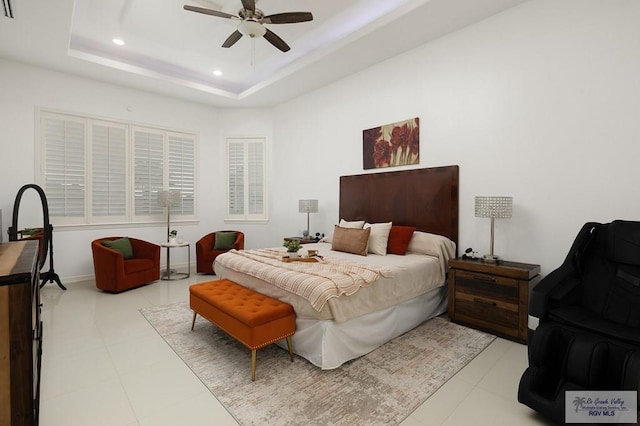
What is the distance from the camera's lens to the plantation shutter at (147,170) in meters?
5.64

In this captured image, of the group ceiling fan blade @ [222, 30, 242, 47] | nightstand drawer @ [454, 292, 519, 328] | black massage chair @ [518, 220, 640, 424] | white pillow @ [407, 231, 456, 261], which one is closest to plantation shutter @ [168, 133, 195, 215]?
ceiling fan blade @ [222, 30, 242, 47]

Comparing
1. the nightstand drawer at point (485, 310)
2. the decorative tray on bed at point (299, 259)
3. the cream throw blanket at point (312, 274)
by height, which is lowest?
the nightstand drawer at point (485, 310)

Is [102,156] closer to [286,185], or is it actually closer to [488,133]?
[286,185]

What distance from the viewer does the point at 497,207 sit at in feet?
10.3

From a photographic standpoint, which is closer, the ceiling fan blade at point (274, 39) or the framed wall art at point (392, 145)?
the ceiling fan blade at point (274, 39)

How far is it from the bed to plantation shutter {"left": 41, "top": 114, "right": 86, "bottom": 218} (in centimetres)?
310

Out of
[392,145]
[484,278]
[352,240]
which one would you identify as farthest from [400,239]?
[392,145]

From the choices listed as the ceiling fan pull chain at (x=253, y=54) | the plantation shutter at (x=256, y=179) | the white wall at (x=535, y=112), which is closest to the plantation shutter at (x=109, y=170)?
the plantation shutter at (x=256, y=179)

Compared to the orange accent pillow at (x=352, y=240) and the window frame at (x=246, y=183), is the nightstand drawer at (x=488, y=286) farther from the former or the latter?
the window frame at (x=246, y=183)

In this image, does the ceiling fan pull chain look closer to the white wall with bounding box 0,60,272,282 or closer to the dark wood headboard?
the white wall with bounding box 0,60,272,282

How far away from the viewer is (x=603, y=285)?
237 cm

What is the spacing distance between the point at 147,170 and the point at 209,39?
273cm

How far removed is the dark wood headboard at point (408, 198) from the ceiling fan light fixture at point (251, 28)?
2441 millimetres

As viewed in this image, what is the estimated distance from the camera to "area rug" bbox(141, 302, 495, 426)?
195cm
